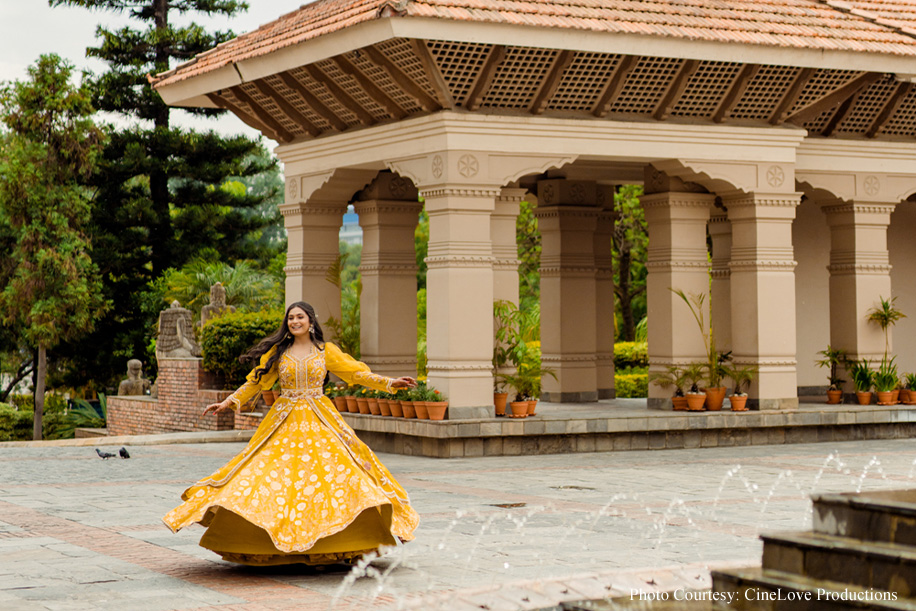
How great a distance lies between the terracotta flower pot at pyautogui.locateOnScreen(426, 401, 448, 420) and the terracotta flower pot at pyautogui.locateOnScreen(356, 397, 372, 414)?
1.56 meters

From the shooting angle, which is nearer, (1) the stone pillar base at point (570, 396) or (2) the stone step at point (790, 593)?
(2) the stone step at point (790, 593)

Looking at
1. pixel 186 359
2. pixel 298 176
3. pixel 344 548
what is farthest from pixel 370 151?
pixel 344 548

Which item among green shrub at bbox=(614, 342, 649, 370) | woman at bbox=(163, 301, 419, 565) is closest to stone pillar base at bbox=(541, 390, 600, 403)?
green shrub at bbox=(614, 342, 649, 370)

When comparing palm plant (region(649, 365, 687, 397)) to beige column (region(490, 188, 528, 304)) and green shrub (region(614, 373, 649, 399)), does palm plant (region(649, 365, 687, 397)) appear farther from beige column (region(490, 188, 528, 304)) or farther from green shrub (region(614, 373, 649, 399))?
green shrub (region(614, 373, 649, 399))

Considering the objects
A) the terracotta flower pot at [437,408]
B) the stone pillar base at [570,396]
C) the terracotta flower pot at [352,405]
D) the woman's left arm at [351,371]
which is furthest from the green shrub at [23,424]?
the woman's left arm at [351,371]

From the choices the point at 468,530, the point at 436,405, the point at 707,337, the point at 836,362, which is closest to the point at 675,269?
the point at 707,337

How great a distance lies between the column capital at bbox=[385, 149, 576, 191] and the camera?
14820mm

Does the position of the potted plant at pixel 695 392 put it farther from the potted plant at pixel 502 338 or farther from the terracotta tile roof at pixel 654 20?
the terracotta tile roof at pixel 654 20

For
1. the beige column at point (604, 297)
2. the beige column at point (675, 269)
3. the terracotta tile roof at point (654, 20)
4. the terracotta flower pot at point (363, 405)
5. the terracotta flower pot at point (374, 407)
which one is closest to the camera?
the terracotta tile roof at point (654, 20)

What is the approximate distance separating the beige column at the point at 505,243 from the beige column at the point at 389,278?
123 centimetres

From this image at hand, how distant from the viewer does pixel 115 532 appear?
901 cm

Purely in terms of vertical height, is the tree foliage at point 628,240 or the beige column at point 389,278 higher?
the tree foliage at point 628,240

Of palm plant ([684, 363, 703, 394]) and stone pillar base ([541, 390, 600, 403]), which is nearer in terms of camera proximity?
palm plant ([684, 363, 703, 394])

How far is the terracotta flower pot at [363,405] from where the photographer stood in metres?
16.2
